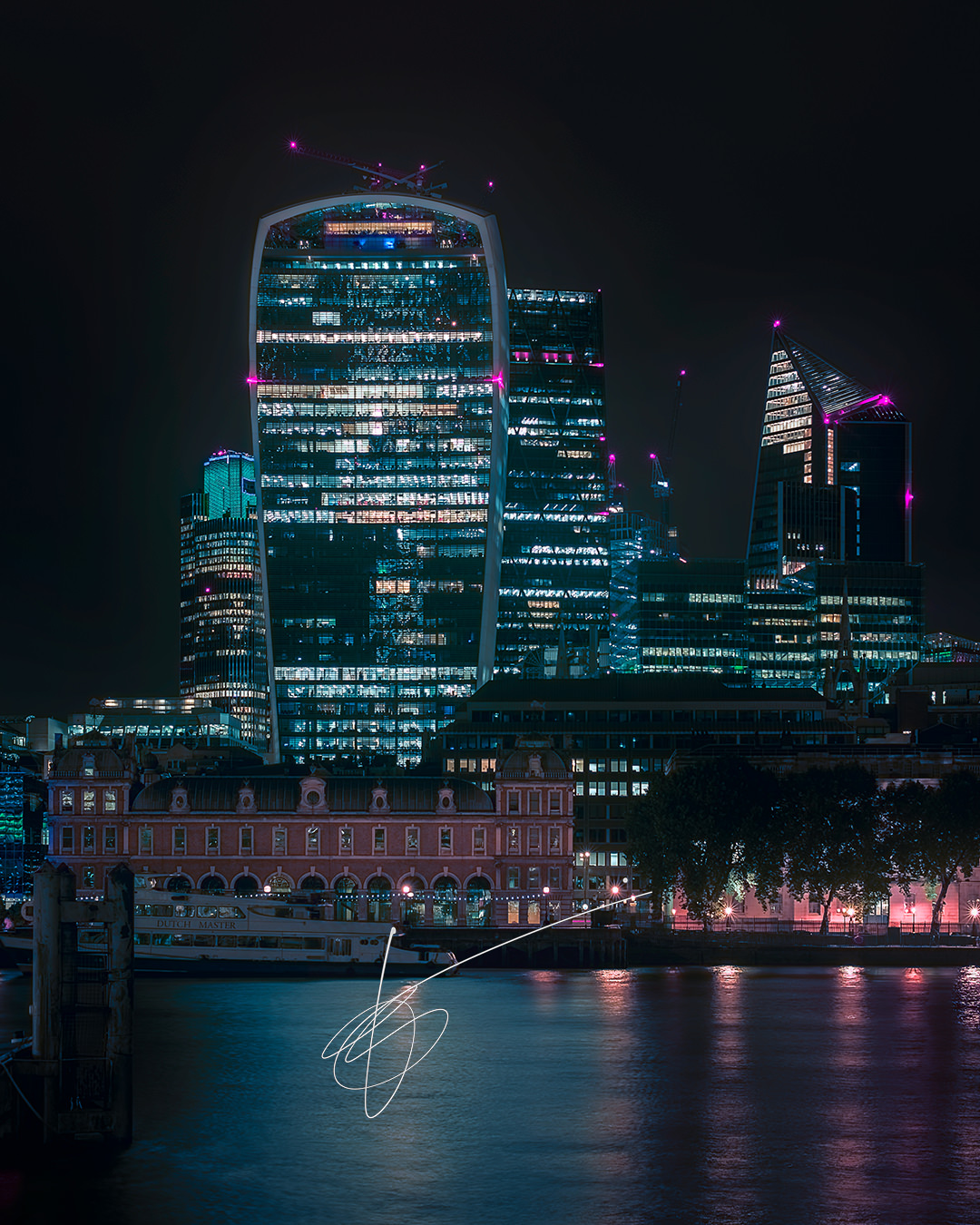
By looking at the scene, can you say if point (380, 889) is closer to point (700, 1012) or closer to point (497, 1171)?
point (700, 1012)

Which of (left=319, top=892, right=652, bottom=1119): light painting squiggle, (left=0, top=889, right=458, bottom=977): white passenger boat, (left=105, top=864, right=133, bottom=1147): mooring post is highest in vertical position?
(left=105, top=864, right=133, bottom=1147): mooring post

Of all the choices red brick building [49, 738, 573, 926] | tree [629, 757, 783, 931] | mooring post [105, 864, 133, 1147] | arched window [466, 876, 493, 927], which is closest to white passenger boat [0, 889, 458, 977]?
tree [629, 757, 783, 931]

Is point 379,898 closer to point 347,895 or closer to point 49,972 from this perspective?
point 347,895

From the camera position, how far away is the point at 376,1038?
112 meters

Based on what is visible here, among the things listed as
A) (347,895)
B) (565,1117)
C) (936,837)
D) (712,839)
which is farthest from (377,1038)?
(347,895)

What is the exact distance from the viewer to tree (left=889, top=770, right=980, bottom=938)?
564 ft

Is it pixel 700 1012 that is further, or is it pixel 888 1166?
pixel 700 1012

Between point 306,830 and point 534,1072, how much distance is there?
97.3 m

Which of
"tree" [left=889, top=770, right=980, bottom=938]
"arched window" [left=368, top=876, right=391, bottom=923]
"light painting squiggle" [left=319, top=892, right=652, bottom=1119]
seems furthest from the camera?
"arched window" [left=368, top=876, right=391, bottom=923]

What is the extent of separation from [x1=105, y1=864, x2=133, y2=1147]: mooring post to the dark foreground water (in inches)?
139

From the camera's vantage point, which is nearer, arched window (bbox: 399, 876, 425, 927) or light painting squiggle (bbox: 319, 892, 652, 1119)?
light painting squiggle (bbox: 319, 892, 652, 1119)

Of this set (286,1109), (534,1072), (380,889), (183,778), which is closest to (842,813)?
(380,889)

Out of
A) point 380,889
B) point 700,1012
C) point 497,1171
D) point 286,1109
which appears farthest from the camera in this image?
point 380,889

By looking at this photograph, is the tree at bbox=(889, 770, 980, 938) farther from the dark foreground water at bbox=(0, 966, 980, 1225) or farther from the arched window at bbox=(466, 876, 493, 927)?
the dark foreground water at bbox=(0, 966, 980, 1225)
